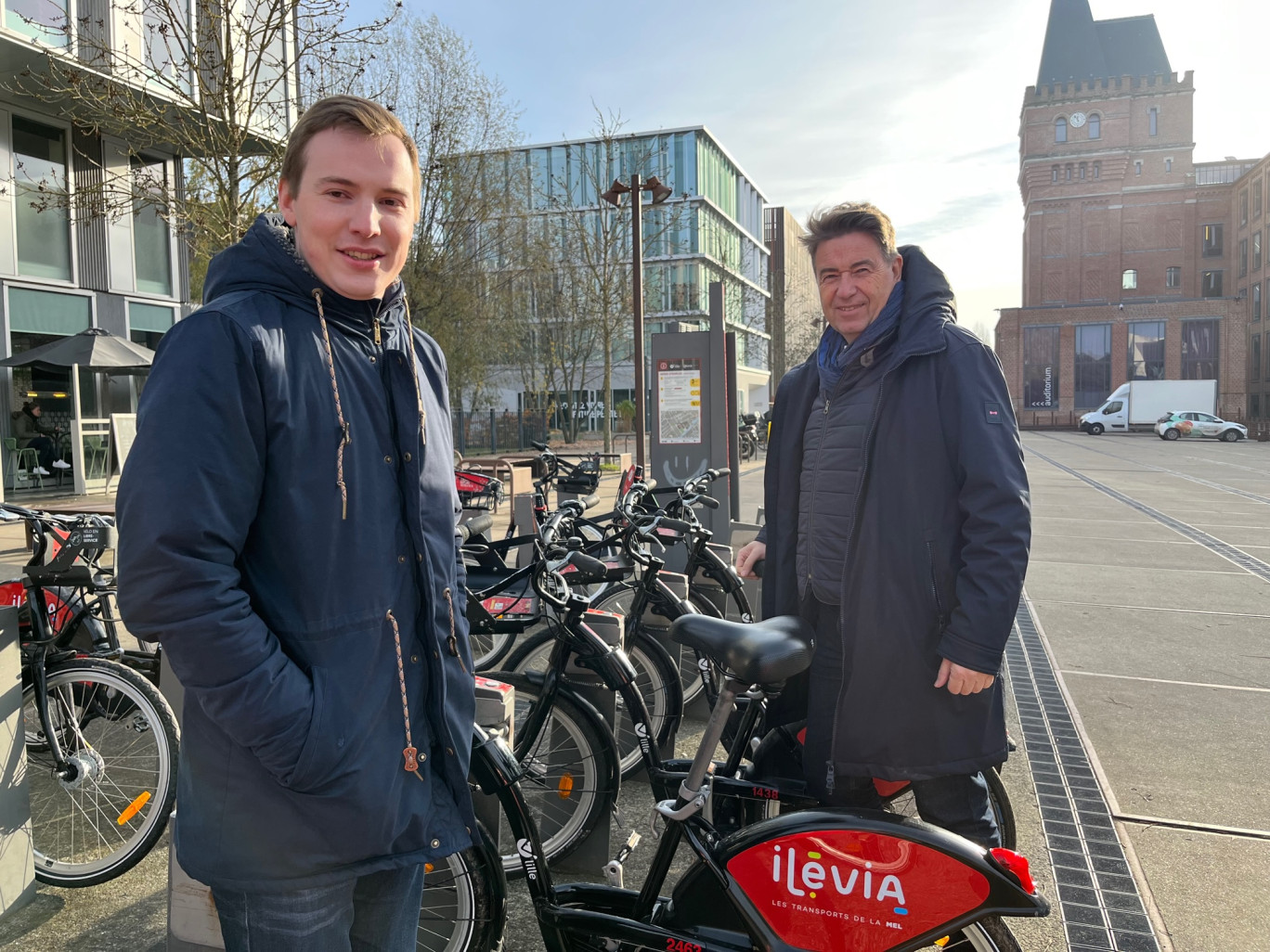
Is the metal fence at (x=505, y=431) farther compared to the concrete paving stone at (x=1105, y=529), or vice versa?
the metal fence at (x=505, y=431)

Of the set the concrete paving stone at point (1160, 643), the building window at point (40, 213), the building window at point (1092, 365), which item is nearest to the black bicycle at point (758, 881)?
the concrete paving stone at point (1160, 643)

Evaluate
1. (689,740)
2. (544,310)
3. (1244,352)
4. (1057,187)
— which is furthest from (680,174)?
(689,740)

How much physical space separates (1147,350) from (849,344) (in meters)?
67.5

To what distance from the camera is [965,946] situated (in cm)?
187

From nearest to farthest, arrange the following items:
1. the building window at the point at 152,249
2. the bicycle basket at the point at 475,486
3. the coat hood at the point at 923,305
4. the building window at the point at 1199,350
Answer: the coat hood at the point at 923,305 → the bicycle basket at the point at 475,486 → the building window at the point at 152,249 → the building window at the point at 1199,350

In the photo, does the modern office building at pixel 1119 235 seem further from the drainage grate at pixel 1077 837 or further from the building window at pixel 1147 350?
the drainage grate at pixel 1077 837

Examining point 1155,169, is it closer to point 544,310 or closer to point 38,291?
point 544,310

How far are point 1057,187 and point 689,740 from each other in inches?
2871

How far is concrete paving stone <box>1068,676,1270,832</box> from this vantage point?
3695 millimetres

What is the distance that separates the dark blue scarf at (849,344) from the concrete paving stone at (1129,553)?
7.97 metres

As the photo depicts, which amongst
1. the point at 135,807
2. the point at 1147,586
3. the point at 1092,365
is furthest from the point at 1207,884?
the point at 1092,365

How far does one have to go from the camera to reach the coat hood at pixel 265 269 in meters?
1.44

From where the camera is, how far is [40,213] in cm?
1463

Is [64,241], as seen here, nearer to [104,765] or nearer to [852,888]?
[104,765]
